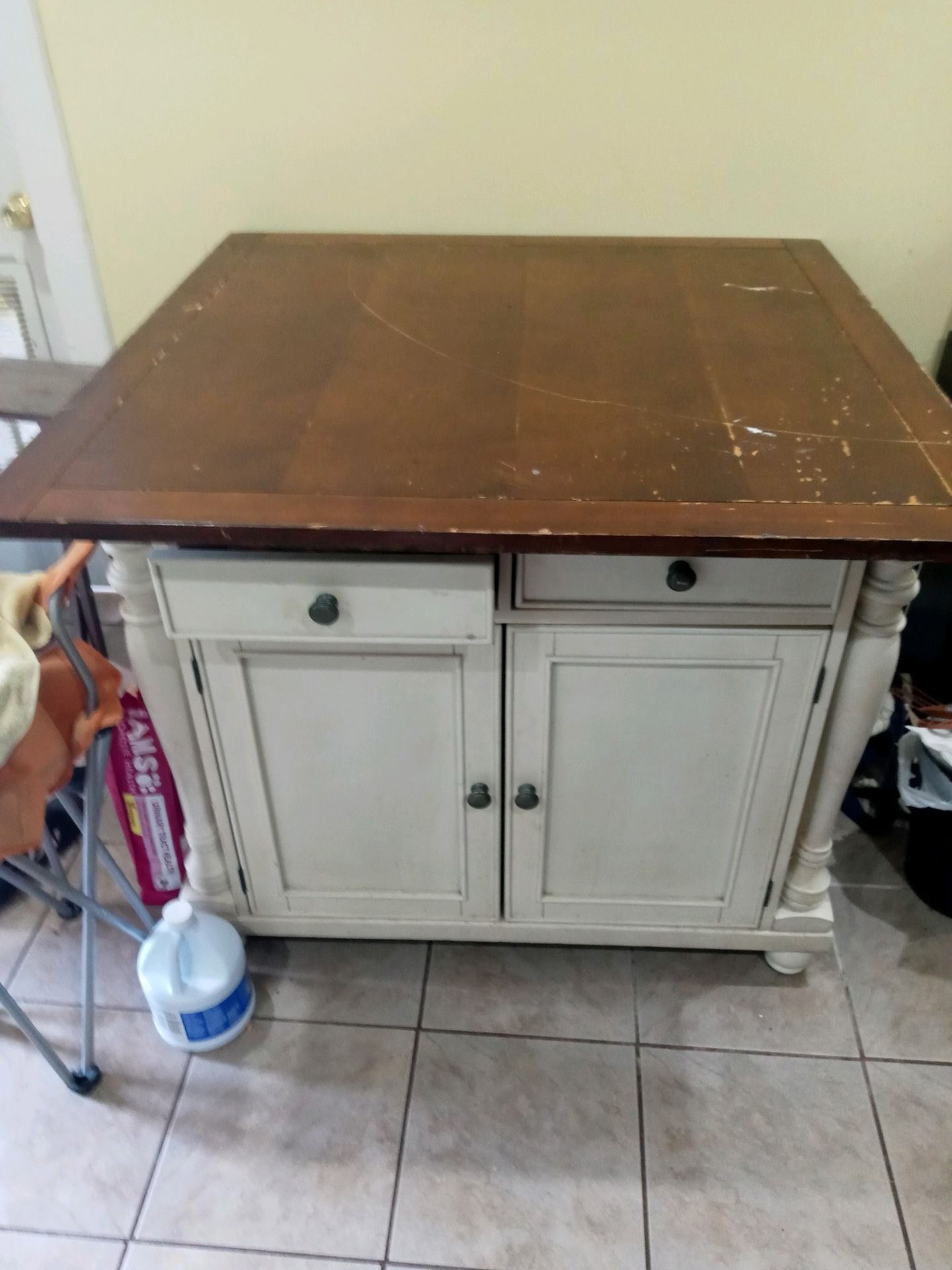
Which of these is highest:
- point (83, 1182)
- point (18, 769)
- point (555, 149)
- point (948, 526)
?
point (555, 149)

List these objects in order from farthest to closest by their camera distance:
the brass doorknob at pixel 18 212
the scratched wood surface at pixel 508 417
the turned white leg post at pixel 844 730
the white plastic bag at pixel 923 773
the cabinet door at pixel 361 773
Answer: the brass doorknob at pixel 18 212 < the white plastic bag at pixel 923 773 < the cabinet door at pixel 361 773 < the turned white leg post at pixel 844 730 < the scratched wood surface at pixel 508 417

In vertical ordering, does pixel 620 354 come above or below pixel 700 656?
above

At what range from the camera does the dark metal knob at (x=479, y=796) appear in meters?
1.23

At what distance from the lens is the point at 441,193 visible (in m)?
1.51

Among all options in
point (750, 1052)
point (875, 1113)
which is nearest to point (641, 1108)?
point (750, 1052)

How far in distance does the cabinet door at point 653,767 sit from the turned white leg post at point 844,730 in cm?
4

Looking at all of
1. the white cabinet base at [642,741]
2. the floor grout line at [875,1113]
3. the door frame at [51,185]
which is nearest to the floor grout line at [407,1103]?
the white cabinet base at [642,741]

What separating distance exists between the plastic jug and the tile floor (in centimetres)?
6

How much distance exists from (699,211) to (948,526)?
0.82 meters

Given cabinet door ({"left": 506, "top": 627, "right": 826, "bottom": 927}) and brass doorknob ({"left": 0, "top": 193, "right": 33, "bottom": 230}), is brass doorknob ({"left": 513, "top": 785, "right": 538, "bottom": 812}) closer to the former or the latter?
cabinet door ({"left": 506, "top": 627, "right": 826, "bottom": 927})

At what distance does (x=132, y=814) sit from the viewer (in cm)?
150

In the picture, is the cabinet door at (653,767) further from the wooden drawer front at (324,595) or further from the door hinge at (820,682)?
the wooden drawer front at (324,595)

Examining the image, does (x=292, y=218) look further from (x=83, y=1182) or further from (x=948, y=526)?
(x=83, y=1182)

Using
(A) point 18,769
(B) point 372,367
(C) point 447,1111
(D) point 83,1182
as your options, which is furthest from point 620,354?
(D) point 83,1182
